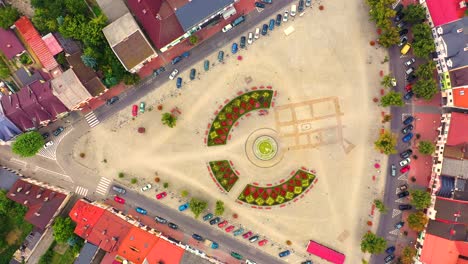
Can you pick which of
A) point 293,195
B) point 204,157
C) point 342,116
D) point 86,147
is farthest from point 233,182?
point 86,147

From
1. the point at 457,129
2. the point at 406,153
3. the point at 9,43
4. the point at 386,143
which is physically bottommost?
the point at 9,43

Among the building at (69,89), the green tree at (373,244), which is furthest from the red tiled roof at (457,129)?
the building at (69,89)

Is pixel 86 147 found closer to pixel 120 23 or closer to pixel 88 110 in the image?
pixel 88 110

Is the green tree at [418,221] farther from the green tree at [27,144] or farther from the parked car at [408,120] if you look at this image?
the green tree at [27,144]

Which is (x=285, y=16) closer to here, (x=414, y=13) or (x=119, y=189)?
(x=414, y=13)

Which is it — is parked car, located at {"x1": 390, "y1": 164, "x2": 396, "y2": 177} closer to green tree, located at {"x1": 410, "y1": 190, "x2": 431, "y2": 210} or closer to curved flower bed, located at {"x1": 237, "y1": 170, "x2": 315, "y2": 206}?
green tree, located at {"x1": 410, "y1": 190, "x2": 431, "y2": 210}

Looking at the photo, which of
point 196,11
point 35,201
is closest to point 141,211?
point 35,201
